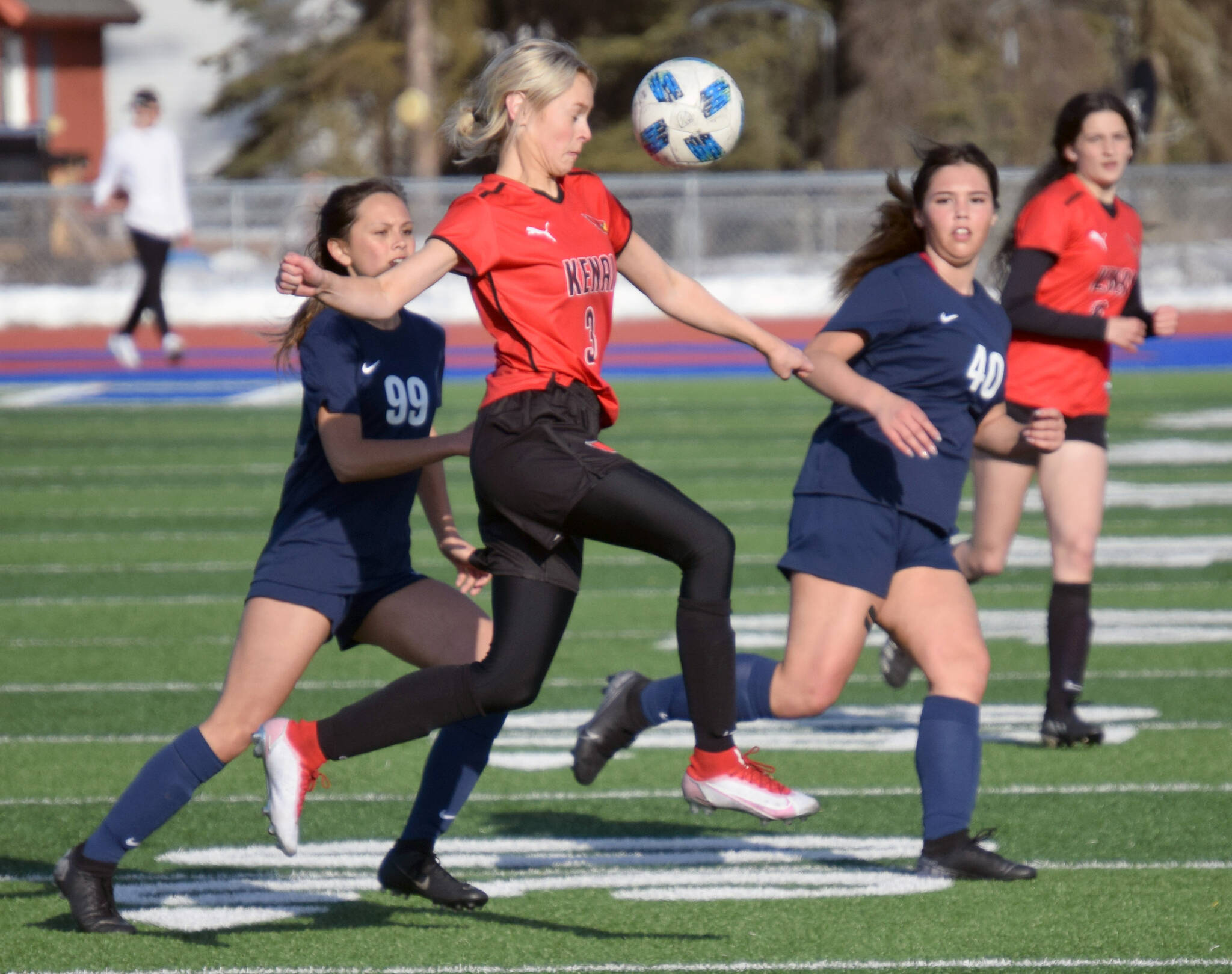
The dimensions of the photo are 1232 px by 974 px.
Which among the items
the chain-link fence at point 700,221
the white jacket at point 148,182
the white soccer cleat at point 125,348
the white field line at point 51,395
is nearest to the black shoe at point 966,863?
the white field line at point 51,395

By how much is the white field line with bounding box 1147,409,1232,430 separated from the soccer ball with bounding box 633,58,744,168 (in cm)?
1064

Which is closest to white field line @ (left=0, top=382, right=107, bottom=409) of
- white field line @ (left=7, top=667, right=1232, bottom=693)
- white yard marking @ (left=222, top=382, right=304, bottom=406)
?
white yard marking @ (left=222, top=382, right=304, bottom=406)

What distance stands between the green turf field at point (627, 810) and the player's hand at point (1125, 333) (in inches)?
52.7

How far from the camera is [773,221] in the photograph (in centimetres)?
2517

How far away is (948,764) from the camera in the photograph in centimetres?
462

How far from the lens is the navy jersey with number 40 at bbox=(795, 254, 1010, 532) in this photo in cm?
471

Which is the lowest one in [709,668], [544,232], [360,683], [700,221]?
[360,683]

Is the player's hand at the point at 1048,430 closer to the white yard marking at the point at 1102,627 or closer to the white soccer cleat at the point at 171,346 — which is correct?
the white yard marking at the point at 1102,627

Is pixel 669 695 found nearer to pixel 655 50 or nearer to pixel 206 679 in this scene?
pixel 206 679

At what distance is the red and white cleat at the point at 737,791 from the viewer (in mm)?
3994

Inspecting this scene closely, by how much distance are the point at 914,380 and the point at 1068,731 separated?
1879 mm

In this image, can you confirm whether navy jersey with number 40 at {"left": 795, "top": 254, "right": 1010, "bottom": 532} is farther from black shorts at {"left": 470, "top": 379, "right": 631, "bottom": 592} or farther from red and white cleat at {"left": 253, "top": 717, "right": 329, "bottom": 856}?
red and white cleat at {"left": 253, "top": 717, "right": 329, "bottom": 856}

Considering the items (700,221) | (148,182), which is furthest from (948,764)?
(700,221)

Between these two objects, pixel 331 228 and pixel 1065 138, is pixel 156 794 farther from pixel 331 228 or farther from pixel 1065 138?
pixel 1065 138
